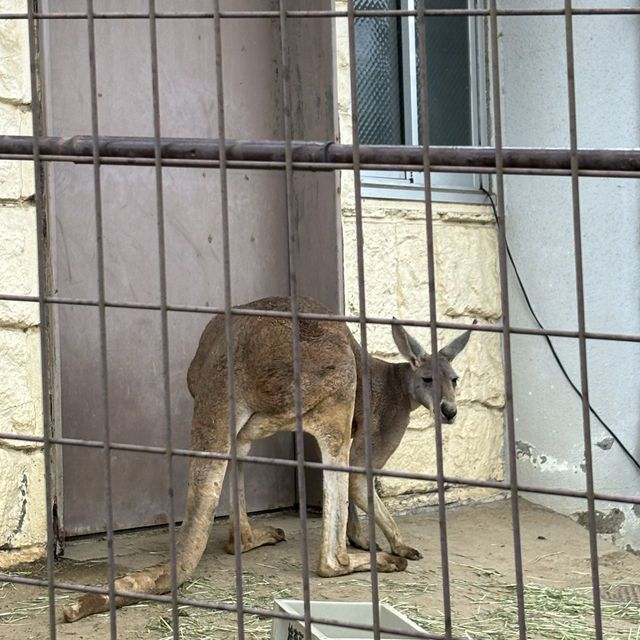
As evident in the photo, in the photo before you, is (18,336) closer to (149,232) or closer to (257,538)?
(149,232)

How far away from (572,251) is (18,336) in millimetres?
3035

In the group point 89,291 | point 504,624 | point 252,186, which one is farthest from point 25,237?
point 504,624

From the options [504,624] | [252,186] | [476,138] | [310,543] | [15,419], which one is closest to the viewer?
[504,624]

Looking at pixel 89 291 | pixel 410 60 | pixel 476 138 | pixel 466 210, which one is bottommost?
pixel 89 291

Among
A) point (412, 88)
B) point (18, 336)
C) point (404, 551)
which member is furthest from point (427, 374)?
point (18, 336)

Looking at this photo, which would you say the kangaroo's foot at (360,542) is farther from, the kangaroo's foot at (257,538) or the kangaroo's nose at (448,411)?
the kangaroo's nose at (448,411)

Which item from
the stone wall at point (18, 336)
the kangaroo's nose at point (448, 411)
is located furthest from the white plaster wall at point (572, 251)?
the stone wall at point (18, 336)

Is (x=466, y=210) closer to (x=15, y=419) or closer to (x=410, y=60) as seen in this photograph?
(x=410, y=60)

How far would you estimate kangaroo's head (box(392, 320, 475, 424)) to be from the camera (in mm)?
5109

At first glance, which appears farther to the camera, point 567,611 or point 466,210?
point 466,210

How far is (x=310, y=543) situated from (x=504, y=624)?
1498mm

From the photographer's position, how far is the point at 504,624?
4074 millimetres

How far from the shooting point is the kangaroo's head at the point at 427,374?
201 inches

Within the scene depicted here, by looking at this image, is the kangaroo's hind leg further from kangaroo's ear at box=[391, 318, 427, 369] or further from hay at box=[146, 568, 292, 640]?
kangaroo's ear at box=[391, 318, 427, 369]
